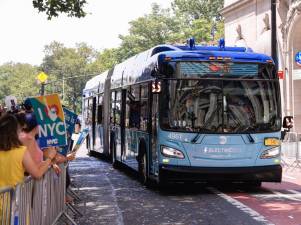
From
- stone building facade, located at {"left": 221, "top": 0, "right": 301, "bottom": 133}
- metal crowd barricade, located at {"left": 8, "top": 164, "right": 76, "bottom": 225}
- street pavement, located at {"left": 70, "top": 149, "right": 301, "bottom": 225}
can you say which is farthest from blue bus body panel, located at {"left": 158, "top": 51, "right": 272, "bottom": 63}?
stone building facade, located at {"left": 221, "top": 0, "right": 301, "bottom": 133}

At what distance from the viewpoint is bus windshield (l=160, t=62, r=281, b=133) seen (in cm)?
1181

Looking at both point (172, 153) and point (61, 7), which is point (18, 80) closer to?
point (61, 7)

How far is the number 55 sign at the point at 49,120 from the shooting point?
278 inches

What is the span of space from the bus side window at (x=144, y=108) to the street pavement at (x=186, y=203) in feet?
4.61

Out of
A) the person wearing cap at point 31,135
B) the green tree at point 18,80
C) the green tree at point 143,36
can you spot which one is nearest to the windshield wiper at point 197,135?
the person wearing cap at point 31,135

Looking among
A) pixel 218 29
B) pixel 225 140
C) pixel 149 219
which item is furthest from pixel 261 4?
pixel 218 29

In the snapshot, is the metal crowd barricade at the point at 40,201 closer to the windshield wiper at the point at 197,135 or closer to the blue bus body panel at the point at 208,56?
the windshield wiper at the point at 197,135

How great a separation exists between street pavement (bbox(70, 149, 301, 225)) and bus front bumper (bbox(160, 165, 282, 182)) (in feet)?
1.16

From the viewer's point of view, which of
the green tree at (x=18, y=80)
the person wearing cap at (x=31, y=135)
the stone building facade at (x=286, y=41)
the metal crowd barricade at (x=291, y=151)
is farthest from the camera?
the green tree at (x=18, y=80)

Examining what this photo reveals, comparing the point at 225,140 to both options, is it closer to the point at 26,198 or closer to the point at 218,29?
the point at 26,198

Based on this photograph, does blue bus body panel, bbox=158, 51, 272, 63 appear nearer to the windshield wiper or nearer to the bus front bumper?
the windshield wiper

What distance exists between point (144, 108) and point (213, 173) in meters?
2.53

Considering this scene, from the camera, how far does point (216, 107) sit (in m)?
11.9

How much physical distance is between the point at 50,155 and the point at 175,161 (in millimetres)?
5633
